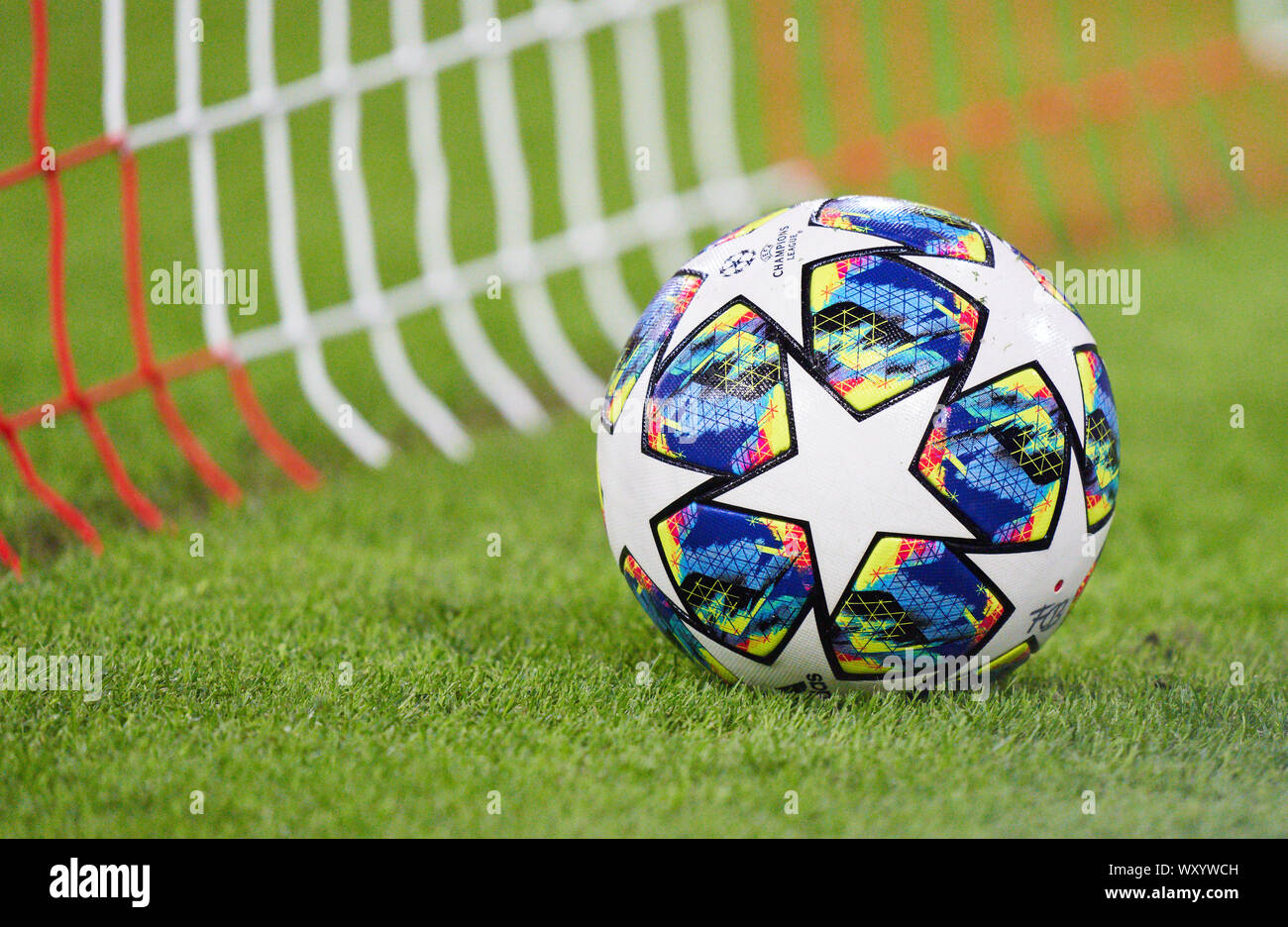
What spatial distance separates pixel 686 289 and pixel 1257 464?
3.65m

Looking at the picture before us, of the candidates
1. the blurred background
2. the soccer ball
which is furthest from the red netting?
the soccer ball

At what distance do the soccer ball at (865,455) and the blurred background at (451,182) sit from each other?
2.43 metres

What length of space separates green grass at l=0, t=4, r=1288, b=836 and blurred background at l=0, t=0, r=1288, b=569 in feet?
0.30

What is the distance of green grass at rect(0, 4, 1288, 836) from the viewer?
269 cm

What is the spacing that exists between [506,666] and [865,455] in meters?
1.17

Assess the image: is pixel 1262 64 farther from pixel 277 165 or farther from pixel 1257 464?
pixel 277 165

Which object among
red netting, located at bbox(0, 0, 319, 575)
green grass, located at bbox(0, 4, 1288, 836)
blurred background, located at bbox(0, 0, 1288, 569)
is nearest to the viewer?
Result: green grass, located at bbox(0, 4, 1288, 836)

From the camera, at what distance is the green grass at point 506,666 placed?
269 centimetres

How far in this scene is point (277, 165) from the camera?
18.5ft

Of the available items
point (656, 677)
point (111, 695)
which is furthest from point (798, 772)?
point (111, 695)

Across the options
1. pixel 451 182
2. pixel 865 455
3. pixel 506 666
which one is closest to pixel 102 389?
pixel 506 666

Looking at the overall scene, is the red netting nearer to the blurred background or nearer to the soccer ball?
the blurred background

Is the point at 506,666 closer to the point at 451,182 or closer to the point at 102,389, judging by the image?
the point at 102,389

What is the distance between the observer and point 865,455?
2.91 metres
